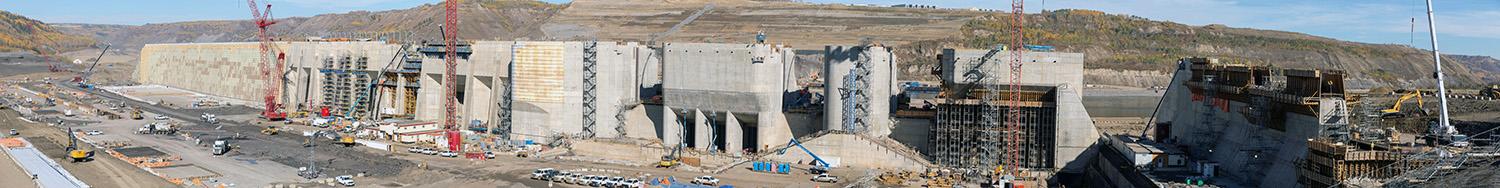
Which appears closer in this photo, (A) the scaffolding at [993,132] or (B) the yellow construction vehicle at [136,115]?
(A) the scaffolding at [993,132]

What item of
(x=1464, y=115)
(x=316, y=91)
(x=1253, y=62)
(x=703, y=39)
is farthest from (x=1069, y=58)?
(x=703, y=39)

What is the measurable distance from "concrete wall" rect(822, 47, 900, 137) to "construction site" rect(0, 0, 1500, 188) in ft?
0.36

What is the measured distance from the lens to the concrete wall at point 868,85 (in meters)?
79.9

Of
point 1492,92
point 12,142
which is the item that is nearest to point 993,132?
point 1492,92

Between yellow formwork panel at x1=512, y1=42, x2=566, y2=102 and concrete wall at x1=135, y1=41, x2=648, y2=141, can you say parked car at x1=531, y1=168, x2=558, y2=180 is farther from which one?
yellow formwork panel at x1=512, y1=42, x2=566, y2=102

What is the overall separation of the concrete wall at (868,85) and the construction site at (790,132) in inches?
4.4

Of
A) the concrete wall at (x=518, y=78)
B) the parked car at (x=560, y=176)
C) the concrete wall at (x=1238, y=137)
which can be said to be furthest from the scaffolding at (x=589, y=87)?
the concrete wall at (x=1238, y=137)

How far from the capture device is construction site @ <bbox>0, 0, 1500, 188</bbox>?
58.8m

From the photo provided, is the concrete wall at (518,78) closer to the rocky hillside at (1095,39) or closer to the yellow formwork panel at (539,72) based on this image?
the yellow formwork panel at (539,72)

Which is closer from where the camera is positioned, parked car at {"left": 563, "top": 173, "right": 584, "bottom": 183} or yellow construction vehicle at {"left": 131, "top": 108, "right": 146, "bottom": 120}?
parked car at {"left": 563, "top": 173, "right": 584, "bottom": 183}

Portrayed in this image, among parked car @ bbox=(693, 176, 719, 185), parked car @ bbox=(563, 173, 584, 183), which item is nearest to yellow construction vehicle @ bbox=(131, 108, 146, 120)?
parked car @ bbox=(563, 173, 584, 183)

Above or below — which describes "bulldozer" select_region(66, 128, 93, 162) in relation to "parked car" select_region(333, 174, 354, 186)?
above

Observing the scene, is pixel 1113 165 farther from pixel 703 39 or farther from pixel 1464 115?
pixel 703 39

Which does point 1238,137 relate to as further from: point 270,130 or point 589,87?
point 270,130
